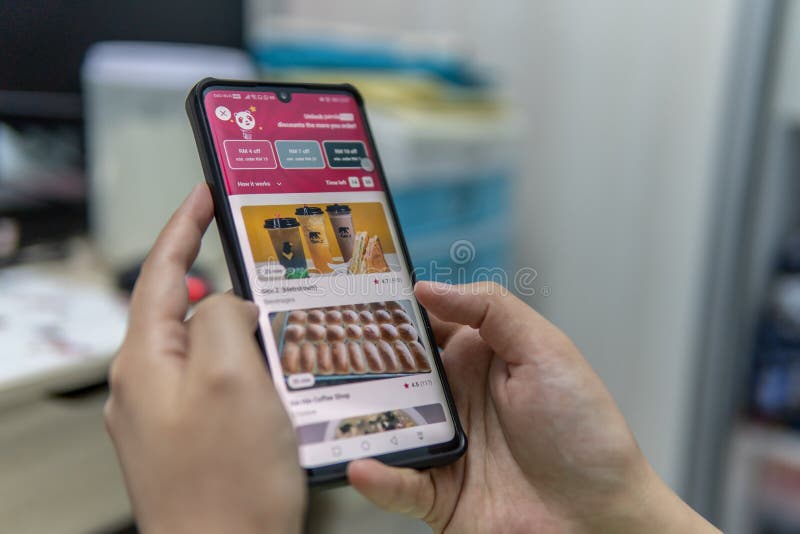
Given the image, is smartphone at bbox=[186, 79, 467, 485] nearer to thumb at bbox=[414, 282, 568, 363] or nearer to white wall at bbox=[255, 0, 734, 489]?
thumb at bbox=[414, 282, 568, 363]

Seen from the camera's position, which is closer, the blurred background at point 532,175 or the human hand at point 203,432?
the human hand at point 203,432

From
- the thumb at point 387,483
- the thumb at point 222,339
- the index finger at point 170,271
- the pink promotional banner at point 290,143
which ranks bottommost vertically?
the thumb at point 387,483

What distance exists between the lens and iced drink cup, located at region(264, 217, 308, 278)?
47 centimetres

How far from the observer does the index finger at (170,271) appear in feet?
1.29

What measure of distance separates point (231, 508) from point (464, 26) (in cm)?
109

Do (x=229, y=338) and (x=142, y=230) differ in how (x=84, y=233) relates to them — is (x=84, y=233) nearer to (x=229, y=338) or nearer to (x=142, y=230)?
(x=142, y=230)

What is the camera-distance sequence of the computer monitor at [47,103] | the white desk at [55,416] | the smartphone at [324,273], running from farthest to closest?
the computer monitor at [47,103], the white desk at [55,416], the smartphone at [324,273]

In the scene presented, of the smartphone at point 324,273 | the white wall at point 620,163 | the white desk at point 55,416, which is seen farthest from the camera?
the white wall at point 620,163

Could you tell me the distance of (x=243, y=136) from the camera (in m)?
0.49

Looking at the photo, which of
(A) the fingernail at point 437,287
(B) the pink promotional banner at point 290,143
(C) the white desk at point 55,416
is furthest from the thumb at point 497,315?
(C) the white desk at point 55,416

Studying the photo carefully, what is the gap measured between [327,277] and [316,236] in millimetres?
33

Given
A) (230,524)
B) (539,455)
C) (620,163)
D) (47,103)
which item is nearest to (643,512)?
(539,455)

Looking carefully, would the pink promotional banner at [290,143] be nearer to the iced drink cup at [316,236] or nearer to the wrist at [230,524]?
the iced drink cup at [316,236]

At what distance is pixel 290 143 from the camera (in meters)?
0.51
